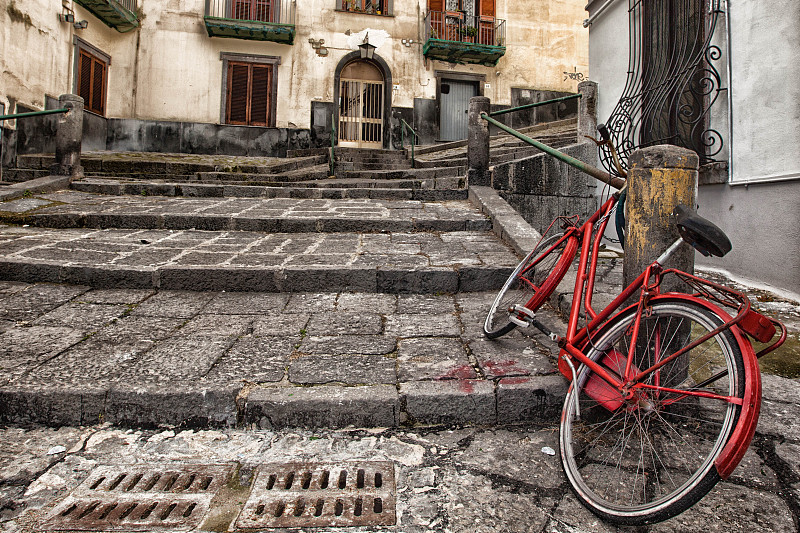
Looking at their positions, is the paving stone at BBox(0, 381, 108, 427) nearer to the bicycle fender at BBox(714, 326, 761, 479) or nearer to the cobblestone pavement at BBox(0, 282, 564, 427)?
the cobblestone pavement at BBox(0, 282, 564, 427)

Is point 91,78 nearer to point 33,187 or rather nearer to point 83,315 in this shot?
point 33,187

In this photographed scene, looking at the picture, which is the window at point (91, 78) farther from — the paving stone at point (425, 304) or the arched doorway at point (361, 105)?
the paving stone at point (425, 304)

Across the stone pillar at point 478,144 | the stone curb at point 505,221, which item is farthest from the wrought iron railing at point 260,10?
the stone curb at point 505,221

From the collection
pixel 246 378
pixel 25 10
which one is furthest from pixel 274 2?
pixel 246 378

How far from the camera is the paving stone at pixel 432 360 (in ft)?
8.11

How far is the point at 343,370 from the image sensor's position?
254 centimetres

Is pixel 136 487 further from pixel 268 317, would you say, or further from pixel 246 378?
pixel 268 317

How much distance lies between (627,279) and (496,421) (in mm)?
884

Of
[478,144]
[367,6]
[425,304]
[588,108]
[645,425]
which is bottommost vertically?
[645,425]

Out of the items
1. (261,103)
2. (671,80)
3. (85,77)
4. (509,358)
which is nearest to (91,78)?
(85,77)

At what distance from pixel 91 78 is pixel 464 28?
32.5 ft

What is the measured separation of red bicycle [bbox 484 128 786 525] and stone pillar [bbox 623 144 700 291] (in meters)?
0.22

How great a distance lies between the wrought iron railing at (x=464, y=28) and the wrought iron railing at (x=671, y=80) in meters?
9.06

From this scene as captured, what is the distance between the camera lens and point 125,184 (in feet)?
24.3
